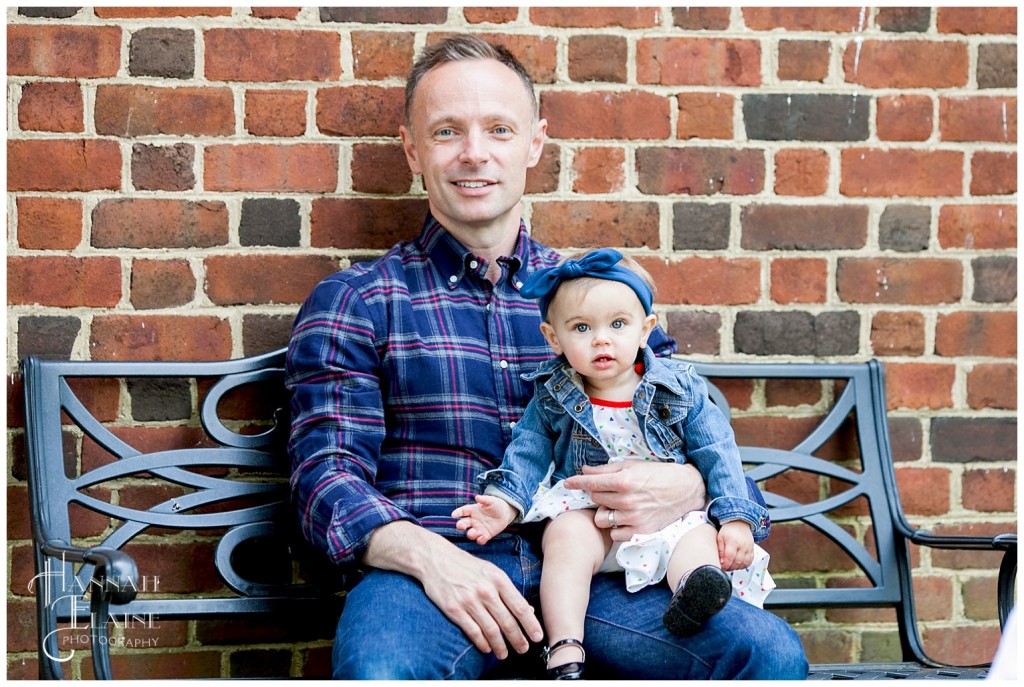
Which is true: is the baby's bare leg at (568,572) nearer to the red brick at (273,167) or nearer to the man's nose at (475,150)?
the man's nose at (475,150)

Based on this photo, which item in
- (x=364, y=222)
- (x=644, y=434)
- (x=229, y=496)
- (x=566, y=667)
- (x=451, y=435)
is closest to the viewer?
(x=566, y=667)

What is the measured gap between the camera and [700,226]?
8.42 feet

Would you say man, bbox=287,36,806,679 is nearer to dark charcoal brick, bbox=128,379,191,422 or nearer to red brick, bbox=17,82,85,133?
dark charcoal brick, bbox=128,379,191,422

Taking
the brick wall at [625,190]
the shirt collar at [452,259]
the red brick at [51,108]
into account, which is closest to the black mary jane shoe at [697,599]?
the shirt collar at [452,259]

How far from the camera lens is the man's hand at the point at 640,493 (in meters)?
1.94

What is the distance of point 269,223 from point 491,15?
747 mm

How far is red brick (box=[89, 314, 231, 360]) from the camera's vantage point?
7.91 ft

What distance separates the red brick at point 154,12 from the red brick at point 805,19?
1302mm

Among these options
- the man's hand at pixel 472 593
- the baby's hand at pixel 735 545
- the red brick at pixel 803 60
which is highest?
the red brick at pixel 803 60

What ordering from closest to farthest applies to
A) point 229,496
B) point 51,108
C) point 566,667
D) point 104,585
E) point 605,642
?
point 104,585 → point 566,667 → point 605,642 → point 229,496 → point 51,108

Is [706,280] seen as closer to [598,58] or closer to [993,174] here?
[598,58]

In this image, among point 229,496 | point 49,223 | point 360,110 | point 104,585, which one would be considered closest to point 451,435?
point 229,496

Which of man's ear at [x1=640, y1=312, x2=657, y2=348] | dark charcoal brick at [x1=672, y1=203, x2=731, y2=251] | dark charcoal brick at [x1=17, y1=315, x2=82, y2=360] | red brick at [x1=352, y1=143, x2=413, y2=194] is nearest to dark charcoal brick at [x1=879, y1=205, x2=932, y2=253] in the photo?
dark charcoal brick at [x1=672, y1=203, x2=731, y2=251]

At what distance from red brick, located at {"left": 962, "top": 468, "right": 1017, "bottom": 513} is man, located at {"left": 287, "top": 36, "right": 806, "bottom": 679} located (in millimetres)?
982
